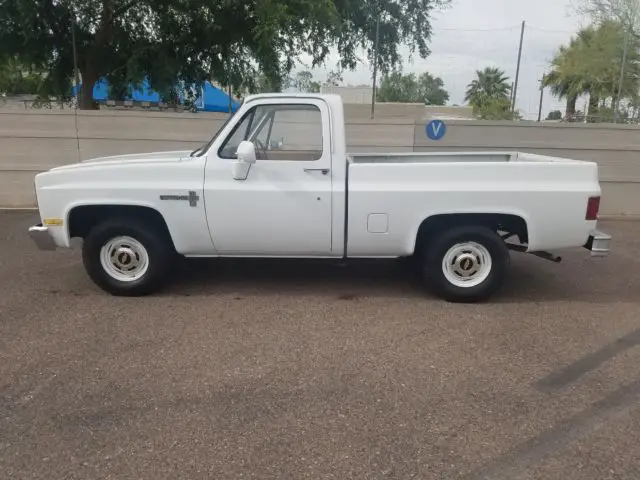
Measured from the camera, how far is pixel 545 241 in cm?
541

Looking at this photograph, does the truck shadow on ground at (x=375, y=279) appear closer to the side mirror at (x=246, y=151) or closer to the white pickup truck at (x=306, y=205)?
Answer: the white pickup truck at (x=306, y=205)

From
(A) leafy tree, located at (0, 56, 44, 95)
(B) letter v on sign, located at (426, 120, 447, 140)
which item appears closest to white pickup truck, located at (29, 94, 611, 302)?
(B) letter v on sign, located at (426, 120, 447, 140)

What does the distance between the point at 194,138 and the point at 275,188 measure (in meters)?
5.27

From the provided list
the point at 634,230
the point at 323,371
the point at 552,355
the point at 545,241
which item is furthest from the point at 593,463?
the point at 634,230

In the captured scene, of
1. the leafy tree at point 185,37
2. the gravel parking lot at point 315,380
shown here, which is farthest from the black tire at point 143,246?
the leafy tree at point 185,37

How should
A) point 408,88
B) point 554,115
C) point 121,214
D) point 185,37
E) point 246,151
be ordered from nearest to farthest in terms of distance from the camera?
point 246,151 < point 121,214 < point 185,37 < point 554,115 < point 408,88

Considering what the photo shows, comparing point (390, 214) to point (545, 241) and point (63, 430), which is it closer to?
point (545, 241)

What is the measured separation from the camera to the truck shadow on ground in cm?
588

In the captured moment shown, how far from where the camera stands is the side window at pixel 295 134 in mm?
5418

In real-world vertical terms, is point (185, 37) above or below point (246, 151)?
above

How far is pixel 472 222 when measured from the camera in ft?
18.1

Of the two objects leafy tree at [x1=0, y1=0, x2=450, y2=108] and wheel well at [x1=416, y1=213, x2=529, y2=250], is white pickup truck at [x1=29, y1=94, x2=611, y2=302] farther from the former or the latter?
leafy tree at [x1=0, y1=0, x2=450, y2=108]

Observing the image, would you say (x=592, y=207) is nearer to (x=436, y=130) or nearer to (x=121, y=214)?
(x=121, y=214)

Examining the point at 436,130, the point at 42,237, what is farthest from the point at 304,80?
the point at 42,237
